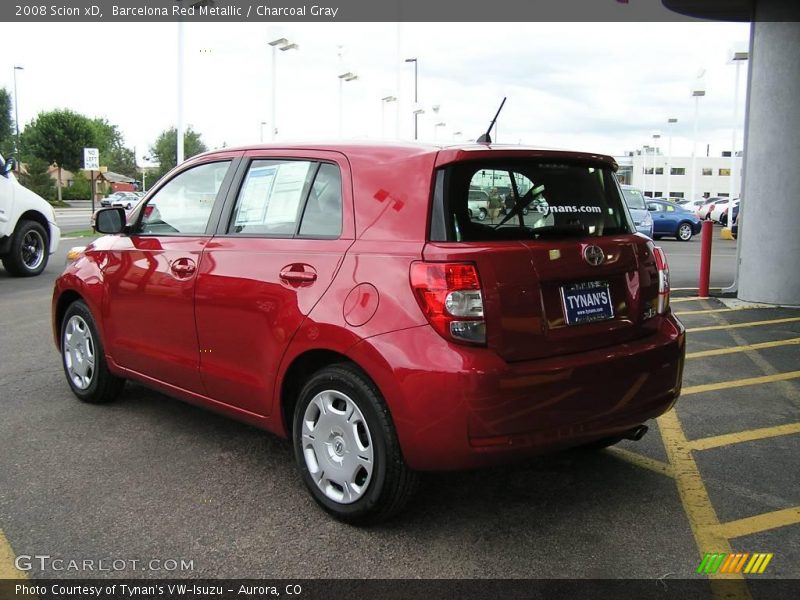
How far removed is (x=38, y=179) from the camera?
58.2 metres

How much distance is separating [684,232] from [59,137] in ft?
181

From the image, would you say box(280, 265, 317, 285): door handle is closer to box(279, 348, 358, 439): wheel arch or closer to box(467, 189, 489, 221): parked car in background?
box(279, 348, 358, 439): wheel arch

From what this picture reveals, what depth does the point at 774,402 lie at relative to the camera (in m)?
5.27

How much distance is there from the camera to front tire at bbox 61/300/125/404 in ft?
16.1

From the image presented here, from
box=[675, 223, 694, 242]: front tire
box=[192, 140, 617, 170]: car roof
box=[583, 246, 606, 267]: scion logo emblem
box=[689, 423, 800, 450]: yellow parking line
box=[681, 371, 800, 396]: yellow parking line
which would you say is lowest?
box=[689, 423, 800, 450]: yellow parking line

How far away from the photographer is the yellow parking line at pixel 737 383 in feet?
18.4

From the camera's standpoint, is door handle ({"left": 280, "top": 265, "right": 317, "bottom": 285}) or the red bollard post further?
the red bollard post

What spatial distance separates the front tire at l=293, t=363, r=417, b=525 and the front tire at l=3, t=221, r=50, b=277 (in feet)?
33.7

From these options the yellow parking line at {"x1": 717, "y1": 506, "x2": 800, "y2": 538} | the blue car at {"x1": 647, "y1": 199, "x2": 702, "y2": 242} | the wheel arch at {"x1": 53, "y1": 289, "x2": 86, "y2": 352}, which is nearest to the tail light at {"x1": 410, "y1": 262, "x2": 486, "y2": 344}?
the yellow parking line at {"x1": 717, "y1": 506, "x2": 800, "y2": 538}

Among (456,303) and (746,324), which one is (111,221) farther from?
(746,324)

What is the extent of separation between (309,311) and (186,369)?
1.16 meters

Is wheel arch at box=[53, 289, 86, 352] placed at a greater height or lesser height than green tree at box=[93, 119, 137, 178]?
lesser

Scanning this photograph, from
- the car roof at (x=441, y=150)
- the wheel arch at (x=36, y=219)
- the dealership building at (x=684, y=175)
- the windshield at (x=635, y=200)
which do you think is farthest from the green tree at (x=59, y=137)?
the dealership building at (x=684, y=175)

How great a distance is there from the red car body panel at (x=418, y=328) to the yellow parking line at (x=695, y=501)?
0.50 metres
